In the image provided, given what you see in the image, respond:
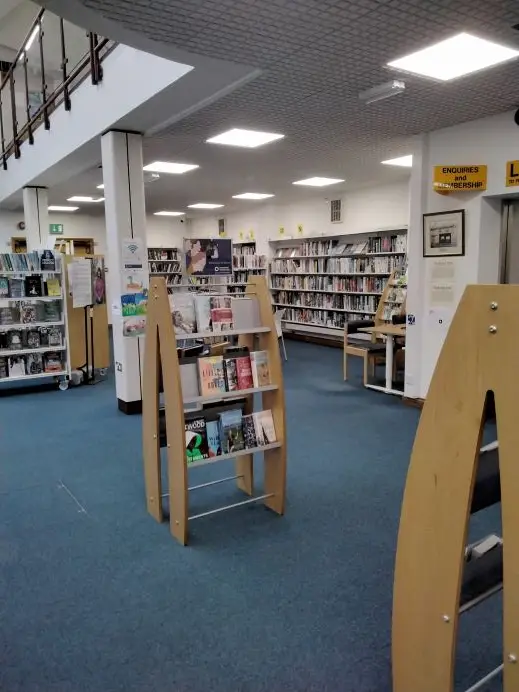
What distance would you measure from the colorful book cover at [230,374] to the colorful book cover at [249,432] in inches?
9.0

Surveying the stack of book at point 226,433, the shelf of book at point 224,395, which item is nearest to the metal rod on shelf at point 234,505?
the stack of book at point 226,433

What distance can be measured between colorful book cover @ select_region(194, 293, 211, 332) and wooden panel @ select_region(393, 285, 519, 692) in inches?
69.0

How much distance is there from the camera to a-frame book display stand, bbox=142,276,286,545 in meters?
2.79

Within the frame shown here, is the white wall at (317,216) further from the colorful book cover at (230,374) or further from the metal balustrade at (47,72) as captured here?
the colorful book cover at (230,374)

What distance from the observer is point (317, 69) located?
11.5 feet

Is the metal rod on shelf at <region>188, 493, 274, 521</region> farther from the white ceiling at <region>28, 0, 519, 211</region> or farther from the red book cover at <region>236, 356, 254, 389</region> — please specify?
the white ceiling at <region>28, 0, 519, 211</region>

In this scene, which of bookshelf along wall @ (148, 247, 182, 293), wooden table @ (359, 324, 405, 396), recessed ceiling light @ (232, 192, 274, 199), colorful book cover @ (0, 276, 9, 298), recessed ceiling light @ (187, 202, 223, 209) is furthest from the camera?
bookshelf along wall @ (148, 247, 182, 293)

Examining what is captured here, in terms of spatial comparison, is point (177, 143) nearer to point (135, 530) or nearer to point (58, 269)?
point (58, 269)

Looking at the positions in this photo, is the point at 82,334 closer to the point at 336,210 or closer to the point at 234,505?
the point at 234,505

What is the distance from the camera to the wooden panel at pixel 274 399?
3.08 metres

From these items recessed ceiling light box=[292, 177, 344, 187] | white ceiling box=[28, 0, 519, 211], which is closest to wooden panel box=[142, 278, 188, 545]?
white ceiling box=[28, 0, 519, 211]

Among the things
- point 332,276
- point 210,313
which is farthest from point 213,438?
→ point 332,276

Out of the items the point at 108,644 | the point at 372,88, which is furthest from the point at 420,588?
the point at 372,88

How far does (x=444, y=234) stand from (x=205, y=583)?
4.11 m
